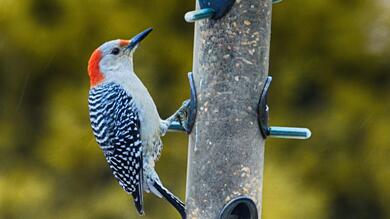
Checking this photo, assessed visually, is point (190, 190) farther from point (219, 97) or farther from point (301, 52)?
point (301, 52)

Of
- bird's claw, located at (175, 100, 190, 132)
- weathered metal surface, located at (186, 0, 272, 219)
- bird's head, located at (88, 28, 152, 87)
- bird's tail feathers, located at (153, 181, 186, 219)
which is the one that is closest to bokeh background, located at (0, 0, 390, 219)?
bird's head, located at (88, 28, 152, 87)

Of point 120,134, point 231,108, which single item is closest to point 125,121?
point 120,134

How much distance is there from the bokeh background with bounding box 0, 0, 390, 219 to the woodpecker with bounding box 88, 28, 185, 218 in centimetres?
208

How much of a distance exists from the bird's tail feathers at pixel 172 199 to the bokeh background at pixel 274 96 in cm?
Answer: 221

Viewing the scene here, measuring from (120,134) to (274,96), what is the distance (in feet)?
8.45

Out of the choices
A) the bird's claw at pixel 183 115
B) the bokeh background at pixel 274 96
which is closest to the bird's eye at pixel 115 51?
the bird's claw at pixel 183 115

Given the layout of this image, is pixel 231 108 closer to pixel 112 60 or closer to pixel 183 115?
pixel 183 115

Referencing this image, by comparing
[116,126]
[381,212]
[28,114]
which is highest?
[116,126]

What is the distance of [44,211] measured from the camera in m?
10.4

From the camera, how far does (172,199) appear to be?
7465mm

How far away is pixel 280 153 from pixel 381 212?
100 centimetres

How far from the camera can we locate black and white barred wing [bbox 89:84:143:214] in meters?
7.65

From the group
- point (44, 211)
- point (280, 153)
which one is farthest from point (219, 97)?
point (44, 211)

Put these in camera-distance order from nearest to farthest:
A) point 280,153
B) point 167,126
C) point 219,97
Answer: point 219,97 → point 167,126 → point 280,153
